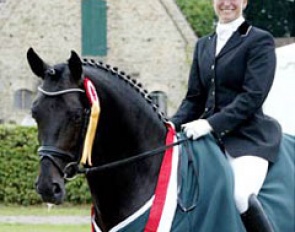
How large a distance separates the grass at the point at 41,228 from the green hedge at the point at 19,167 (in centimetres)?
329

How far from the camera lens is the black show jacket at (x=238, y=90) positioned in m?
5.44

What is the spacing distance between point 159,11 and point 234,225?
880 inches

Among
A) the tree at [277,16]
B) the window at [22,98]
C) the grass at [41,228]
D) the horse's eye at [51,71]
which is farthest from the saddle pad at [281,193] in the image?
the tree at [277,16]

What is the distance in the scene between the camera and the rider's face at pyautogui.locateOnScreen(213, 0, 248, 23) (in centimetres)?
561

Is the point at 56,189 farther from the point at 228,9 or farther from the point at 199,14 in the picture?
the point at 199,14

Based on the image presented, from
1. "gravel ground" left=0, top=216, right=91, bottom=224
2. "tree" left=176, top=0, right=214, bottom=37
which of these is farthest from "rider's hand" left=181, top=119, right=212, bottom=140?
"tree" left=176, top=0, right=214, bottom=37

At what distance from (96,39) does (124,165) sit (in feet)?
72.3

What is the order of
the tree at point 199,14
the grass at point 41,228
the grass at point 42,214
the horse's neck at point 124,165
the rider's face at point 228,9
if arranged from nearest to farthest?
the horse's neck at point 124,165
the rider's face at point 228,9
the grass at point 41,228
the grass at point 42,214
the tree at point 199,14

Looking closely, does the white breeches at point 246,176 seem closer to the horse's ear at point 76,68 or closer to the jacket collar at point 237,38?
the jacket collar at point 237,38

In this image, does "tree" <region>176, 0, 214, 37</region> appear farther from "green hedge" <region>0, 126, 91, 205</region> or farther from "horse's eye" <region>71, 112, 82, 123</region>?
"horse's eye" <region>71, 112, 82, 123</region>

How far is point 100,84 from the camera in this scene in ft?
16.4

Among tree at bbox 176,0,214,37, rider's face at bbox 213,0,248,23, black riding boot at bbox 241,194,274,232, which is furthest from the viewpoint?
tree at bbox 176,0,214,37

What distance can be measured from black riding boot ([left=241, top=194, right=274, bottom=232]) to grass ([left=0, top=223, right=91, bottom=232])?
854 centimetres

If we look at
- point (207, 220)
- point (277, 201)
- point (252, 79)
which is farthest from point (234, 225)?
point (252, 79)
